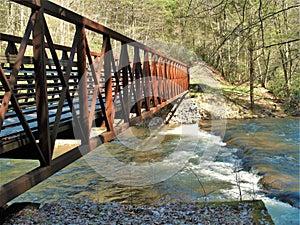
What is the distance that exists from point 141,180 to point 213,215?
10.4ft

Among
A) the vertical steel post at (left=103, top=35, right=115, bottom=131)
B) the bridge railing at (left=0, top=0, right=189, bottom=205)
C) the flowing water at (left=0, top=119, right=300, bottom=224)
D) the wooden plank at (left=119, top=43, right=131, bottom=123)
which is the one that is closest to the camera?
the bridge railing at (left=0, top=0, right=189, bottom=205)

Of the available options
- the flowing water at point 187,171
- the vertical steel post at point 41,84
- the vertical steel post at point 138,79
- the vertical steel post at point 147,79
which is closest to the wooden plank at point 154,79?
the vertical steel post at point 147,79

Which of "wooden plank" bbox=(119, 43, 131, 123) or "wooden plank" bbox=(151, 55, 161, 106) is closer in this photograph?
"wooden plank" bbox=(119, 43, 131, 123)

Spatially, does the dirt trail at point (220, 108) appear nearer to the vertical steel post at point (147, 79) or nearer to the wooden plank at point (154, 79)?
the wooden plank at point (154, 79)

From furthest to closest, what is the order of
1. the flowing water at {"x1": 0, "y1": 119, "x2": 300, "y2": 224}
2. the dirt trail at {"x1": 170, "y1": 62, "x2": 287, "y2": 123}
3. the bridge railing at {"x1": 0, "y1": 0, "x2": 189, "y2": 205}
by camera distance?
the dirt trail at {"x1": 170, "y1": 62, "x2": 287, "y2": 123} < the flowing water at {"x1": 0, "y1": 119, "x2": 300, "y2": 224} < the bridge railing at {"x1": 0, "y1": 0, "x2": 189, "y2": 205}

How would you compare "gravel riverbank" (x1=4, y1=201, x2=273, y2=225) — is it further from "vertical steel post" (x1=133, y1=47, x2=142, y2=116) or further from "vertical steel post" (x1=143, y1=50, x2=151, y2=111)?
"vertical steel post" (x1=143, y1=50, x2=151, y2=111)

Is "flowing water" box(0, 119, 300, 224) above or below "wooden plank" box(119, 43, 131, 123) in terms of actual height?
below

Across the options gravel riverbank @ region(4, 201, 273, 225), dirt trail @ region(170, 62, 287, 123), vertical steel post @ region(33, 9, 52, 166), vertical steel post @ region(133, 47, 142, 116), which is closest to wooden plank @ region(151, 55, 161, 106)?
vertical steel post @ region(133, 47, 142, 116)

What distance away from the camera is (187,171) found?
26.9 ft

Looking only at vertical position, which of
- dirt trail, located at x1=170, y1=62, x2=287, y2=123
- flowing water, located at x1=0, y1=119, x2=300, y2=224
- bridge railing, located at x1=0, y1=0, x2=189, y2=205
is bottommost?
flowing water, located at x1=0, y1=119, x2=300, y2=224

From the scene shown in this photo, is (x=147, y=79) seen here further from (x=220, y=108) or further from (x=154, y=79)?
(x=220, y=108)

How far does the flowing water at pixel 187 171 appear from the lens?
635cm

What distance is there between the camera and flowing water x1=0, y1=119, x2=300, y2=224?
635cm

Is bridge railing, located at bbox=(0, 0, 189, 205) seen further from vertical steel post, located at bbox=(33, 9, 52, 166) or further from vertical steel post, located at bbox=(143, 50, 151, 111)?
vertical steel post, located at bbox=(143, 50, 151, 111)
